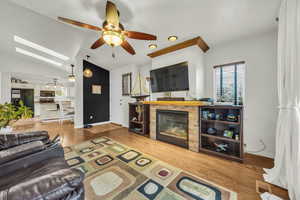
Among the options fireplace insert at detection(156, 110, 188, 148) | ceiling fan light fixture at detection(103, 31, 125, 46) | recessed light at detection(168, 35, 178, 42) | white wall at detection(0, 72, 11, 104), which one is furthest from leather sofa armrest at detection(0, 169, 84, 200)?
white wall at detection(0, 72, 11, 104)

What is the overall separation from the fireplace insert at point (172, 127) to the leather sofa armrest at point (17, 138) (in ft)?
7.73

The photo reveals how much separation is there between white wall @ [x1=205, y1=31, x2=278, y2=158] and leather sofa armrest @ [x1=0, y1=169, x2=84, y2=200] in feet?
10.1

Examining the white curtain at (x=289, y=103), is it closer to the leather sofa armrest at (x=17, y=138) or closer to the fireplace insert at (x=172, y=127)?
the fireplace insert at (x=172, y=127)

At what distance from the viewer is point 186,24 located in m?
2.05

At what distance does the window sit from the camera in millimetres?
2463

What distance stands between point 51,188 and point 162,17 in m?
2.44

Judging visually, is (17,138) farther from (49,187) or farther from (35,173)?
(49,187)

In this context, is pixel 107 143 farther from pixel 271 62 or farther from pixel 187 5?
pixel 271 62

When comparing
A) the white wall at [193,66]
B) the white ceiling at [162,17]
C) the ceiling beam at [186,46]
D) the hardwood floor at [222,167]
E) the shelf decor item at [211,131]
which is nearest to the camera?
the hardwood floor at [222,167]

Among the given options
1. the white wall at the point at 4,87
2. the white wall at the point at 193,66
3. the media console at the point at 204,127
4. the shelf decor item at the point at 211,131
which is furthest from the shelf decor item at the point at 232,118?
the white wall at the point at 4,87

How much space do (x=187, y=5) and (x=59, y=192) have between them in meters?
2.43

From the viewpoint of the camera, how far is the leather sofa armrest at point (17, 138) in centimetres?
138

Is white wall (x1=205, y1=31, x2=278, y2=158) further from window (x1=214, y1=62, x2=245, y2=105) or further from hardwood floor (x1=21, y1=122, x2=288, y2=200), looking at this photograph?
hardwood floor (x1=21, y1=122, x2=288, y2=200)

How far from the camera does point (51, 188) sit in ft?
2.00
